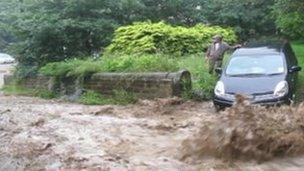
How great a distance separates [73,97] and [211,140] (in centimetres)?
1144

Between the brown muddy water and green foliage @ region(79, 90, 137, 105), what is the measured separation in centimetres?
274

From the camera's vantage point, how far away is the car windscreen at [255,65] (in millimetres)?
15344

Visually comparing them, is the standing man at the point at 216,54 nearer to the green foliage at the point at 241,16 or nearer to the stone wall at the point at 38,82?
the stone wall at the point at 38,82

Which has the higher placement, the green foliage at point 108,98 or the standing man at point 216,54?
the standing man at point 216,54

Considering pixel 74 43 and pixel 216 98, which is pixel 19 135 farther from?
pixel 74 43

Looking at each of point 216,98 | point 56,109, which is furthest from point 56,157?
point 56,109

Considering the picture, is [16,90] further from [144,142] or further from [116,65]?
[144,142]

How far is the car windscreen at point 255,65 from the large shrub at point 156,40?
640 centimetres

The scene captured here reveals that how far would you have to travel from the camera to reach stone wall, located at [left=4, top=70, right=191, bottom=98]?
17078 millimetres

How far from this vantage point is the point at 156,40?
22.8 meters

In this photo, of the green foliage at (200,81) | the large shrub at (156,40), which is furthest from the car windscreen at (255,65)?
the large shrub at (156,40)

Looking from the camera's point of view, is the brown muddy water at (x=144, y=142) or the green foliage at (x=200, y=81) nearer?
the brown muddy water at (x=144, y=142)

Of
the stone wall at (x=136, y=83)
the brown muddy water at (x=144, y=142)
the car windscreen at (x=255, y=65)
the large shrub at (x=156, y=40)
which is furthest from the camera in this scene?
the large shrub at (x=156, y=40)

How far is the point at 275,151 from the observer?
9.28m
